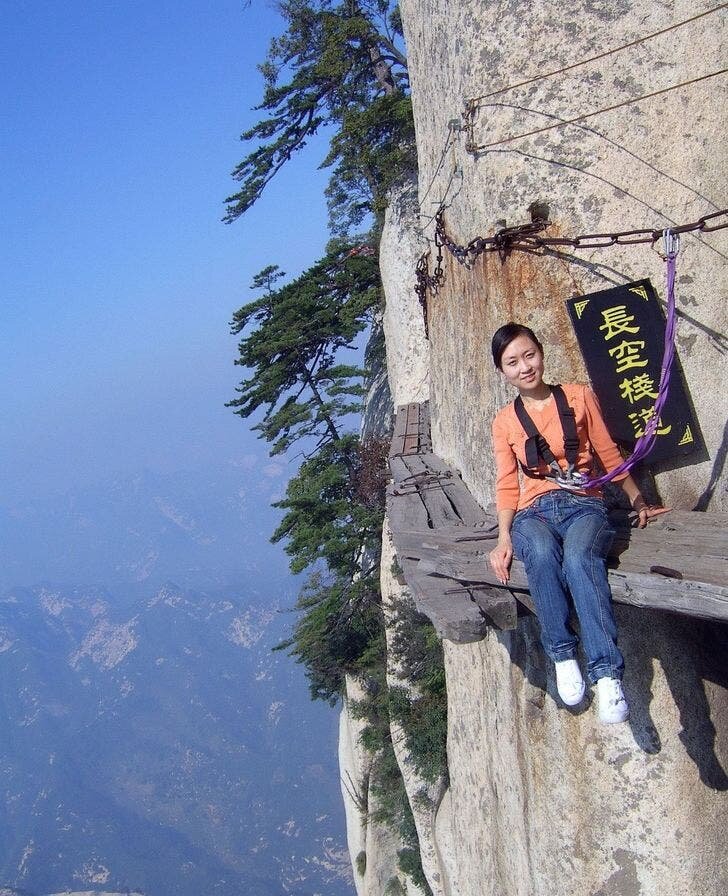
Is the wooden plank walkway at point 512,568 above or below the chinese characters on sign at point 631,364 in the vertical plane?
below

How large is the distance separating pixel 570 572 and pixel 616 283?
84.9 inches

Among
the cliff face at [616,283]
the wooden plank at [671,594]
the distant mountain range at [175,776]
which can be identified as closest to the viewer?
the wooden plank at [671,594]

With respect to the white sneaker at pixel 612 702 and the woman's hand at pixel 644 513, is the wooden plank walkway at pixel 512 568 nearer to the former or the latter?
the woman's hand at pixel 644 513

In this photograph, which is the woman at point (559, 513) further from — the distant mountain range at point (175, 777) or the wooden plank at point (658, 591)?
the distant mountain range at point (175, 777)

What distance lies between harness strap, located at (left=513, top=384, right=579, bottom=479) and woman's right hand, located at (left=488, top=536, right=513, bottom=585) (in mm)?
456

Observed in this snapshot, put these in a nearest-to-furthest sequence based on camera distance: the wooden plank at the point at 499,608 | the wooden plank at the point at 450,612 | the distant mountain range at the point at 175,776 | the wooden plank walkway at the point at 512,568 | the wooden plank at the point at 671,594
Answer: the wooden plank at the point at 671,594 < the wooden plank walkway at the point at 512,568 < the wooden plank at the point at 450,612 < the wooden plank at the point at 499,608 < the distant mountain range at the point at 175,776

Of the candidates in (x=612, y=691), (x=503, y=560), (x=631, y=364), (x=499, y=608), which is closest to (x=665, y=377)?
(x=631, y=364)

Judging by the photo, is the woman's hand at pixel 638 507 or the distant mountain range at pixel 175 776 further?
the distant mountain range at pixel 175 776

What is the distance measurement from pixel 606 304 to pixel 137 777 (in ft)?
547

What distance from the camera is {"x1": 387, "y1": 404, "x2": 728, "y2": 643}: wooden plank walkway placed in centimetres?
334

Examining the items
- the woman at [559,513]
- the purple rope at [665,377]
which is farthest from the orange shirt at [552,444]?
the purple rope at [665,377]

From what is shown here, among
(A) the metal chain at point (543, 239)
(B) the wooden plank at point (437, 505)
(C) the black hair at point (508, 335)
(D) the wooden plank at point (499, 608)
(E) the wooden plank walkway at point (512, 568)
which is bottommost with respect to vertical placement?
(D) the wooden plank at point (499, 608)

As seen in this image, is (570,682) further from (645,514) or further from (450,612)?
(645,514)

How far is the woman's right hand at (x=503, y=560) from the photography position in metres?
4.13
